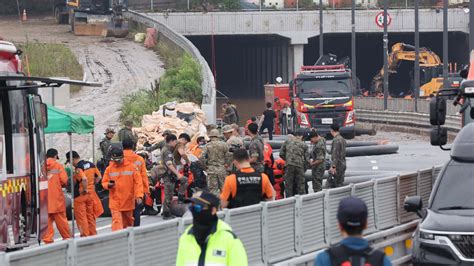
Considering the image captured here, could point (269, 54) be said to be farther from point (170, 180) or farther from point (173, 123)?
point (170, 180)

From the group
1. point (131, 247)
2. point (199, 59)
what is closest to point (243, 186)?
point (131, 247)

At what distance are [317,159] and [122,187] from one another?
522 cm

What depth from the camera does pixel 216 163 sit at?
22.0m

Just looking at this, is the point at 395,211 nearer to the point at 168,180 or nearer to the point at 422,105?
the point at 168,180

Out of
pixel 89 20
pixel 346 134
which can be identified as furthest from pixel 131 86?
pixel 89 20

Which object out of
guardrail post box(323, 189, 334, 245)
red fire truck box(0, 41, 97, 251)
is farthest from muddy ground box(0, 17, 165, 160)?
guardrail post box(323, 189, 334, 245)

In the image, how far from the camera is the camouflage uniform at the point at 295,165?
23.3 meters

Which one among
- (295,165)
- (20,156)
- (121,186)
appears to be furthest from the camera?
(295,165)

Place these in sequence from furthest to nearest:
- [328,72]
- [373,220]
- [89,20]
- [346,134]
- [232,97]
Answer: [232,97]
[89,20]
[328,72]
[346,134]
[373,220]

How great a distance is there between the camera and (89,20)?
76.4 m

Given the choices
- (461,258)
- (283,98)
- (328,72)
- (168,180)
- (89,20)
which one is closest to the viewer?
(461,258)

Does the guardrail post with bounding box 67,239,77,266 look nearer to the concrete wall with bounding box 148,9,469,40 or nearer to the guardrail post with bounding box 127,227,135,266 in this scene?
the guardrail post with bounding box 127,227,135,266

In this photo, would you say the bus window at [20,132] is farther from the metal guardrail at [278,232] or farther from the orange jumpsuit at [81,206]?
the metal guardrail at [278,232]

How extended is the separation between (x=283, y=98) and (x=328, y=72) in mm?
8953
